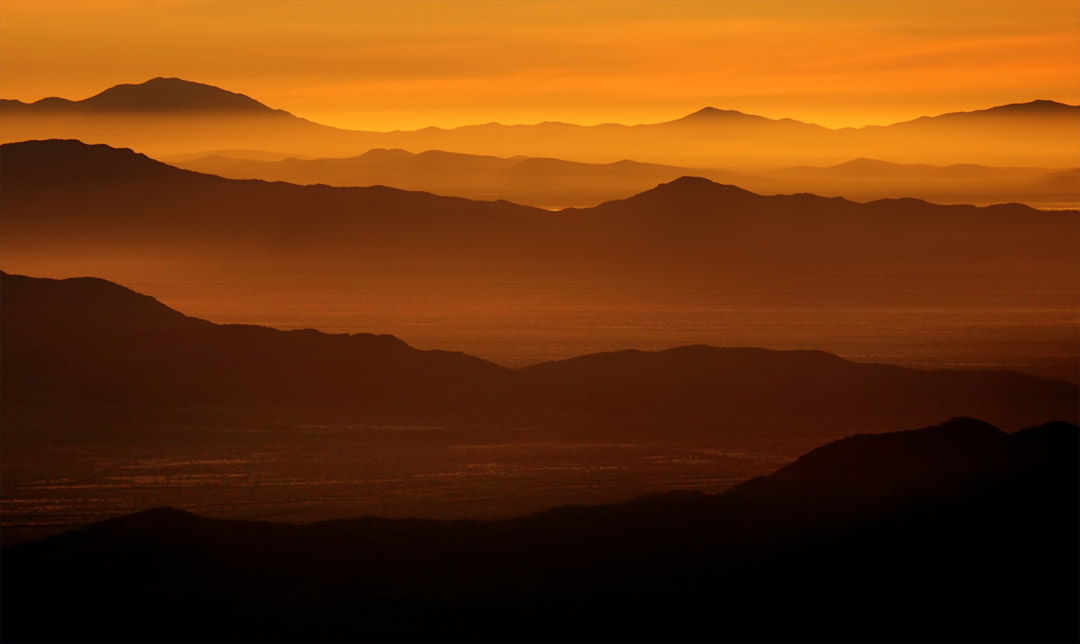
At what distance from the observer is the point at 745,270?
185250 millimetres

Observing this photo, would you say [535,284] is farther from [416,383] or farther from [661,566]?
[661,566]

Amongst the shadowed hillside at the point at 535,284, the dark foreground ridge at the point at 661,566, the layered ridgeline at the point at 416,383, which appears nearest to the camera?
the dark foreground ridge at the point at 661,566

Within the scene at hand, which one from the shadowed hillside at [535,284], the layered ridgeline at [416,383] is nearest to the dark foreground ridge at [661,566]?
the layered ridgeline at [416,383]

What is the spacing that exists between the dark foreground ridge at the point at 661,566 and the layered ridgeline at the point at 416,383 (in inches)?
966

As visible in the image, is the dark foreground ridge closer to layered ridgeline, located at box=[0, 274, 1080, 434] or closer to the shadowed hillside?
layered ridgeline, located at box=[0, 274, 1080, 434]

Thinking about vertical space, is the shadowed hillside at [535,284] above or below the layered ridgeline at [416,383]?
above

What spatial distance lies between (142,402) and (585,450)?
21.6 metres

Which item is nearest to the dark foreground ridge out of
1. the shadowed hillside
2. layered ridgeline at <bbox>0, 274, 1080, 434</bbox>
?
layered ridgeline at <bbox>0, 274, 1080, 434</bbox>

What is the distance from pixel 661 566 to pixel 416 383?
34.4m

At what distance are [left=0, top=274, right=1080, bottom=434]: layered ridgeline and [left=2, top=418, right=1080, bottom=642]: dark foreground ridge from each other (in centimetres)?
2454

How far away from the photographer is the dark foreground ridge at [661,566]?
2898cm

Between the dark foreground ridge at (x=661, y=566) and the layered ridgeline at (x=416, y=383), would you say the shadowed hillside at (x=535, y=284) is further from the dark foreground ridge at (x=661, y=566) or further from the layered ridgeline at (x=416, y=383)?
the dark foreground ridge at (x=661, y=566)

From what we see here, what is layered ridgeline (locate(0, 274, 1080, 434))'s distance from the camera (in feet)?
205

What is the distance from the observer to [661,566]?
32250 millimetres
